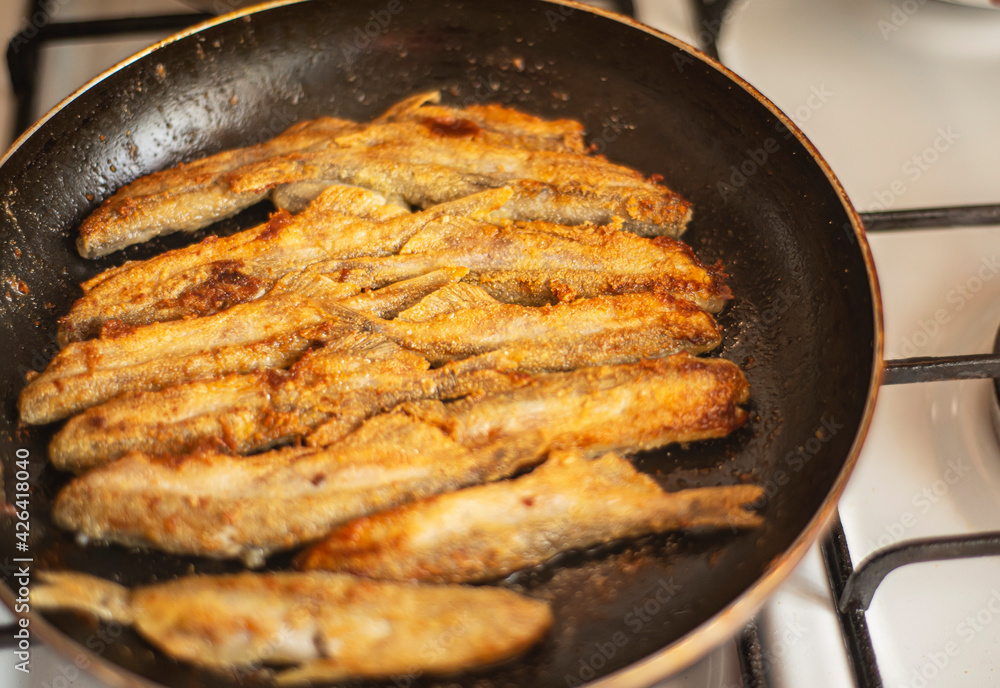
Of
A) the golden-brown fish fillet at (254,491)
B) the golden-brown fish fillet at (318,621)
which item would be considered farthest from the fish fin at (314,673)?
the golden-brown fish fillet at (254,491)

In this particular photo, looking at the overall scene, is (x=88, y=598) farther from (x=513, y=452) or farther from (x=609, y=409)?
(x=609, y=409)

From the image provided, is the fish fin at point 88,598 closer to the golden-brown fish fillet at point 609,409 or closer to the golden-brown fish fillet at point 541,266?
the golden-brown fish fillet at point 609,409

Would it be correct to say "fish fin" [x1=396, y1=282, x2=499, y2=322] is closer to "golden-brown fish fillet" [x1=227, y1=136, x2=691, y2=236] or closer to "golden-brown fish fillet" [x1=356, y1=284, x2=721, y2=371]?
"golden-brown fish fillet" [x1=356, y1=284, x2=721, y2=371]

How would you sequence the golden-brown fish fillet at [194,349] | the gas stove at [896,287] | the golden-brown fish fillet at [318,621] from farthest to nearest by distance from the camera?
the golden-brown fish fillet at [194,349]
the gas stove at [896,287]
the golden-brown fish fillet at [318,621]

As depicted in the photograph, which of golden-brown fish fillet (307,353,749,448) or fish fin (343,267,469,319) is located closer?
golden-brown fish fillet (307,353,749,448)

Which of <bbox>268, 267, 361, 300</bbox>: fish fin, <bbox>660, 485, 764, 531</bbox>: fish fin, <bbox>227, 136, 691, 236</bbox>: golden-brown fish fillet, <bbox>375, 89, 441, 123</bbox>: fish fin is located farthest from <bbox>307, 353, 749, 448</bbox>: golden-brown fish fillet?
<bbox>375, 89, 441, 123</bbox>: fish fin

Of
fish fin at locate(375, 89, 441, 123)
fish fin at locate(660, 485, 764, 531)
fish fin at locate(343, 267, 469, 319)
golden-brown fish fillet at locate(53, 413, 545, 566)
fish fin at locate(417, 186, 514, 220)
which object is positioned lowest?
fish fin at locate(660, 485, 764, 531)

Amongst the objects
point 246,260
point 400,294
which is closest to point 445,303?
point 400,294

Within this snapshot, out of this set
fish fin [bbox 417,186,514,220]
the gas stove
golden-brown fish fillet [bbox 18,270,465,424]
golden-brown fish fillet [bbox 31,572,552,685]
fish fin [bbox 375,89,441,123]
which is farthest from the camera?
fish fin [bbox 375,89,441,123]
